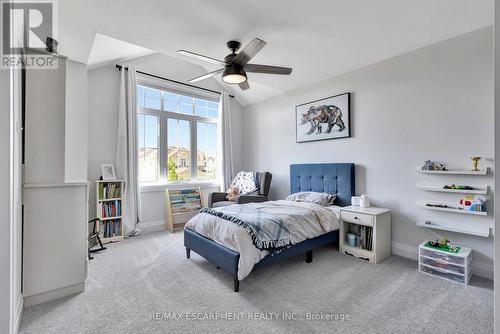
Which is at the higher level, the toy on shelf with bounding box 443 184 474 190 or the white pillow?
the toy on shelf with bounding box 443 184 474 190

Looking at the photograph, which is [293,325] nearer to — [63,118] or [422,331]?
[422,331]

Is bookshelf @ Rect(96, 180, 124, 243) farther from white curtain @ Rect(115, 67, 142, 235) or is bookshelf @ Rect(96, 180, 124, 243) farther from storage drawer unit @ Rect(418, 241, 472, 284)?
storage drawer unit @ Rect(418, 241, 472, 284)

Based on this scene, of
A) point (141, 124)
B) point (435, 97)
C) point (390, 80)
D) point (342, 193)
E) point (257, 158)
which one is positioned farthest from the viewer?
point (257, 158)

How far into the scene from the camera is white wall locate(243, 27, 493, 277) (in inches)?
98.2

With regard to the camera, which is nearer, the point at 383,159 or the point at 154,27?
the point at 154,27

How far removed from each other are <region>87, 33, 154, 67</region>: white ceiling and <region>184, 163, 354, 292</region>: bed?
8.39ft

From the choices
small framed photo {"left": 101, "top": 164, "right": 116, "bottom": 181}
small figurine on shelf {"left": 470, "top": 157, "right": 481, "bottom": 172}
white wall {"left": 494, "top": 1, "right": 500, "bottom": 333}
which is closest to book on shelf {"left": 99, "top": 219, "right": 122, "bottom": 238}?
small framed photo {"left": 101, "top": 164, "right": 116, "bottom": 181}

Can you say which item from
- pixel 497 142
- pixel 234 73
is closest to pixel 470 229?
pixel 497 142

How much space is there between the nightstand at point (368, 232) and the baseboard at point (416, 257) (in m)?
0.11

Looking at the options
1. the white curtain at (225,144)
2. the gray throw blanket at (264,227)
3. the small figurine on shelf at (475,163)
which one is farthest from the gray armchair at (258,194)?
the small figurine on shelf at (475,163)

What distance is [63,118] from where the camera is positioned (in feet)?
7.02

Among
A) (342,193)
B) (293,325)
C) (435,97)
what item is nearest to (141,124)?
(342,193)

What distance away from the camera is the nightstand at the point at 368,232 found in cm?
285

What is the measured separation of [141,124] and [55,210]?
2.57 meters
